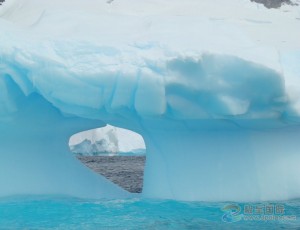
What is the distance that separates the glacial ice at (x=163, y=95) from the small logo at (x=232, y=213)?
0.24 meters

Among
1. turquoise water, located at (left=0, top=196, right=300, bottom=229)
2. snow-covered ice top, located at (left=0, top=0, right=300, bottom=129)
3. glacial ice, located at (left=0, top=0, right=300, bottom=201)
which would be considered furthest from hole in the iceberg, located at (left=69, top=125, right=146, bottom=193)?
snow-covered ice top, located at (left=0, top=0, right=300, bottom=129)

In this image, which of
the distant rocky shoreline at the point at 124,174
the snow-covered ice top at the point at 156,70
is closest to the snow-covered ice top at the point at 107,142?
the distant rocky shoreline at the point at 124,174

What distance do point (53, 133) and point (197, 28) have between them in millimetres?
2154

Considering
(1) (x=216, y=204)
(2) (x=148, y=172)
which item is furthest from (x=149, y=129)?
(1) (x=216, y=204)

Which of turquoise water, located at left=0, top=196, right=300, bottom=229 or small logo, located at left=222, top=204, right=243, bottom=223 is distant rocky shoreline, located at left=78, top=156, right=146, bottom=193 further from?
small logo, located at left=222, top=204, right=243, bottom=223

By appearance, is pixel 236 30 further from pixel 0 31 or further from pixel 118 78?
pixel 0 31

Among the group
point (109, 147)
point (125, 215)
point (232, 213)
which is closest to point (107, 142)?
point (109, 147)

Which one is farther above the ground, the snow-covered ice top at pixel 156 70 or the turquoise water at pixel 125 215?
the snow-covered ice top at pixel 156 70

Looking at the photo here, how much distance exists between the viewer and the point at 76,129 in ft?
25.8

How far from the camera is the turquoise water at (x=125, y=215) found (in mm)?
5945

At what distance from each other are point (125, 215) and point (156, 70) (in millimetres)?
1450

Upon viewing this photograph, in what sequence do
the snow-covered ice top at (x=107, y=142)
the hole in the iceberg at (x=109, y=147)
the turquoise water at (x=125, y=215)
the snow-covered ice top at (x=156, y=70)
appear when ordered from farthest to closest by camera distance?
the snow-covered ice top at (x=107, y=142)
the hole in the iceberg at (x=109, y=147)
the snow-covered ice top at (x=156, y=70)
the turquoise water at (x=125, y=215)

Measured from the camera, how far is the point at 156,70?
609 cm

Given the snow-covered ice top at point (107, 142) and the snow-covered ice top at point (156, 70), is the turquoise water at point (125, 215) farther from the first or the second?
the snow-covered ice top at point (107, 142)
